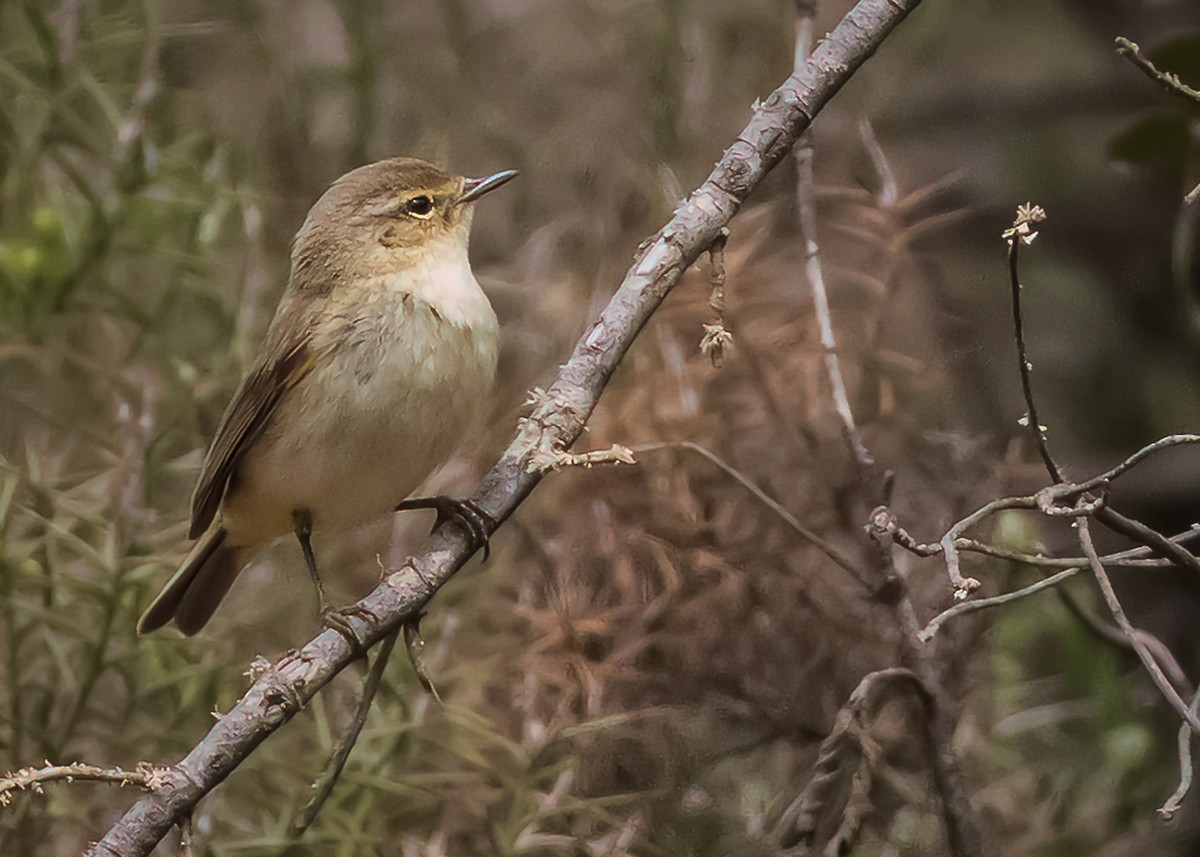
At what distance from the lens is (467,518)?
1.33 meters

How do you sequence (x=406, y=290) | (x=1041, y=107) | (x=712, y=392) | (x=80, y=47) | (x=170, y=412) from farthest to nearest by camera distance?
(x=1041, y=107) → (x=80, y=47) → (x=170, y=412) → (x=712, y=392) → (x=406, y=290)

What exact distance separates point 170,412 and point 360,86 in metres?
0.51

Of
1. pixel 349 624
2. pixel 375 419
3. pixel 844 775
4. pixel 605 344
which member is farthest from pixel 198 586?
pixel 844 775

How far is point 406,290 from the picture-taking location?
146 centimetres

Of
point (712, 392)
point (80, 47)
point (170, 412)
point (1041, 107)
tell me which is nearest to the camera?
point (712, 392)

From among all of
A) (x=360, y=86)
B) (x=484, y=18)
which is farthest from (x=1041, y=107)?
(x=360, y=86)

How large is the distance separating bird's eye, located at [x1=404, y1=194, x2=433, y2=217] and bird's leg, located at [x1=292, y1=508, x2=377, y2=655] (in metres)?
0.35

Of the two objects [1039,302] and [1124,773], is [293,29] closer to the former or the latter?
[1039,302]

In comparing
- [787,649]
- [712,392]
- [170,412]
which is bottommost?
[787,649]

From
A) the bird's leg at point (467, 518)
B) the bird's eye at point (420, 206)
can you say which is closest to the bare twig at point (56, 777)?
the bird's leg at point (467, 518)

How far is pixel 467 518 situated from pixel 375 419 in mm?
162

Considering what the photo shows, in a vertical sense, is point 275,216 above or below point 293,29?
below

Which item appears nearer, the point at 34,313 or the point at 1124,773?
the point at 1124,773

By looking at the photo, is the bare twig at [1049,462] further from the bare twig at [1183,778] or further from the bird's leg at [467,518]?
the bird's leg at [467,518]
